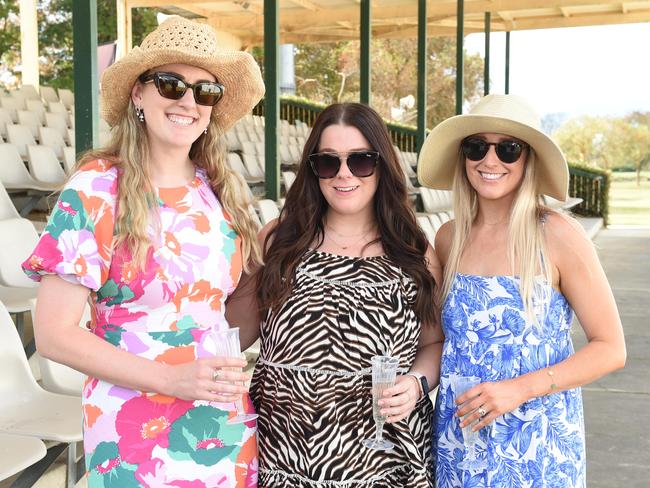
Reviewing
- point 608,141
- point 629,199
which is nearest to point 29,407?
point 629,199

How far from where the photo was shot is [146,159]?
1752 millimetres

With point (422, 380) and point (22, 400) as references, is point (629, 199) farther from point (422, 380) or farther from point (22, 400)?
point (422, 380)

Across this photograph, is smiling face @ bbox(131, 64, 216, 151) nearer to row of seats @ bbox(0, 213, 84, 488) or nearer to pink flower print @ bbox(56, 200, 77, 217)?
pink flower print @ bbox(56, 200, 77, 217)

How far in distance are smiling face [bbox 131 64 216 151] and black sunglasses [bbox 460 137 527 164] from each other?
0.64 m

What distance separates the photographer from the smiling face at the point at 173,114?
5.77ft

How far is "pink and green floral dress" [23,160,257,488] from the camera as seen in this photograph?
1.60 meters

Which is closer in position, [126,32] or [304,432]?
[304,432]

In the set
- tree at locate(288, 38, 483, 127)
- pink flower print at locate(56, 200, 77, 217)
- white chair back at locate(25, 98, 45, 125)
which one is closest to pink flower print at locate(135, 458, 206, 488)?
pink flower print at locate(56, 200, 77, 217)

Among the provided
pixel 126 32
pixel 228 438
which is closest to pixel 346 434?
pixel 228 438

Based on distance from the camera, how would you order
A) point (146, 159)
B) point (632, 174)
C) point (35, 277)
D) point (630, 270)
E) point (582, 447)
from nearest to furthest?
1. point (35, 277)
2. point (146, 159)
3. point (582, 447)
4. point (630, 270)
5. point (632, 174)

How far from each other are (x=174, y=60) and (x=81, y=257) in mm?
495

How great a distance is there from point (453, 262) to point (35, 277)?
38.0 inches

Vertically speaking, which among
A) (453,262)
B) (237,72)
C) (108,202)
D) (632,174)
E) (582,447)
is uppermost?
(237,72)

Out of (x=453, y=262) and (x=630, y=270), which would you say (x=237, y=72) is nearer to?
(x=453, y=262)
